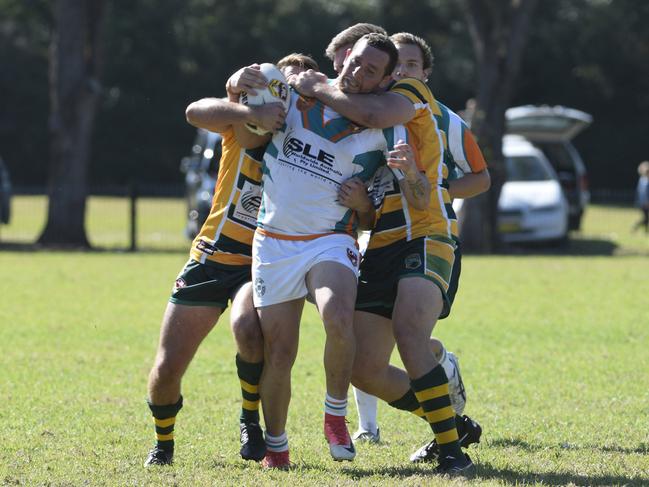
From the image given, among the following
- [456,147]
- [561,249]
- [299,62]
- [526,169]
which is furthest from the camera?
[526,169]

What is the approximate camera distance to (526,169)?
2441cm

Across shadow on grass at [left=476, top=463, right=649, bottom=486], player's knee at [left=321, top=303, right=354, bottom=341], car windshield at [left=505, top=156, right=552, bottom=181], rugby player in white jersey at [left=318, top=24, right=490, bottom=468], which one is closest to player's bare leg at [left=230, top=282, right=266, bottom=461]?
player's knee at [left=321, top=303, right=354, bottom=341]

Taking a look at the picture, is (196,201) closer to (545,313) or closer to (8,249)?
(8,249)

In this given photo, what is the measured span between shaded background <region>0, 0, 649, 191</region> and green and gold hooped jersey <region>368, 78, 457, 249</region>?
1710 inches

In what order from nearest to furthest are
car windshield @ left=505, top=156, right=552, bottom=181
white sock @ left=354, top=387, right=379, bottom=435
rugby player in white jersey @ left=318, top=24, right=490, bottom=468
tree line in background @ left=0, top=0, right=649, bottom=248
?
1. rugby player in white jersey @ left=318, top=24, right=490, bottom=468
2. white sock @ left=354, top=387, right=379, bottom=435
3. car windshield @ left=505, top=156, right=552, bottom=181
4. tree line in background @ left=0, top=0, right=649, bottom=248

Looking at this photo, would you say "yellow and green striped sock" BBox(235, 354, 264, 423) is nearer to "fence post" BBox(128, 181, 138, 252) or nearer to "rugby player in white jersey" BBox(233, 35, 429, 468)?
"rugby player in white jersey" BBox(233, 35, 429, 468)

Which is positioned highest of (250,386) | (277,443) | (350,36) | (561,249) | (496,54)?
(496,54)

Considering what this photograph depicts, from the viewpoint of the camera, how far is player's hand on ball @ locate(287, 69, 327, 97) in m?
5.81

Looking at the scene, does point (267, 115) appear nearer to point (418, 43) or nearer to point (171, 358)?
point (418, 43)

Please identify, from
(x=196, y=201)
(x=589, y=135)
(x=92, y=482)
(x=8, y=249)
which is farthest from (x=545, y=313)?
(x=589, y=135)

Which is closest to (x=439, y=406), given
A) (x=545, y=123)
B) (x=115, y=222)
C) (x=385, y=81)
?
(x=385, y=81)

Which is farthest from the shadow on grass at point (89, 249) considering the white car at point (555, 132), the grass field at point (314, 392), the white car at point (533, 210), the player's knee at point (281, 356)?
the player's knee at point (281, 356)

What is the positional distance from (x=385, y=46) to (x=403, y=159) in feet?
1.94

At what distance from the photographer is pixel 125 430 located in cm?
704
